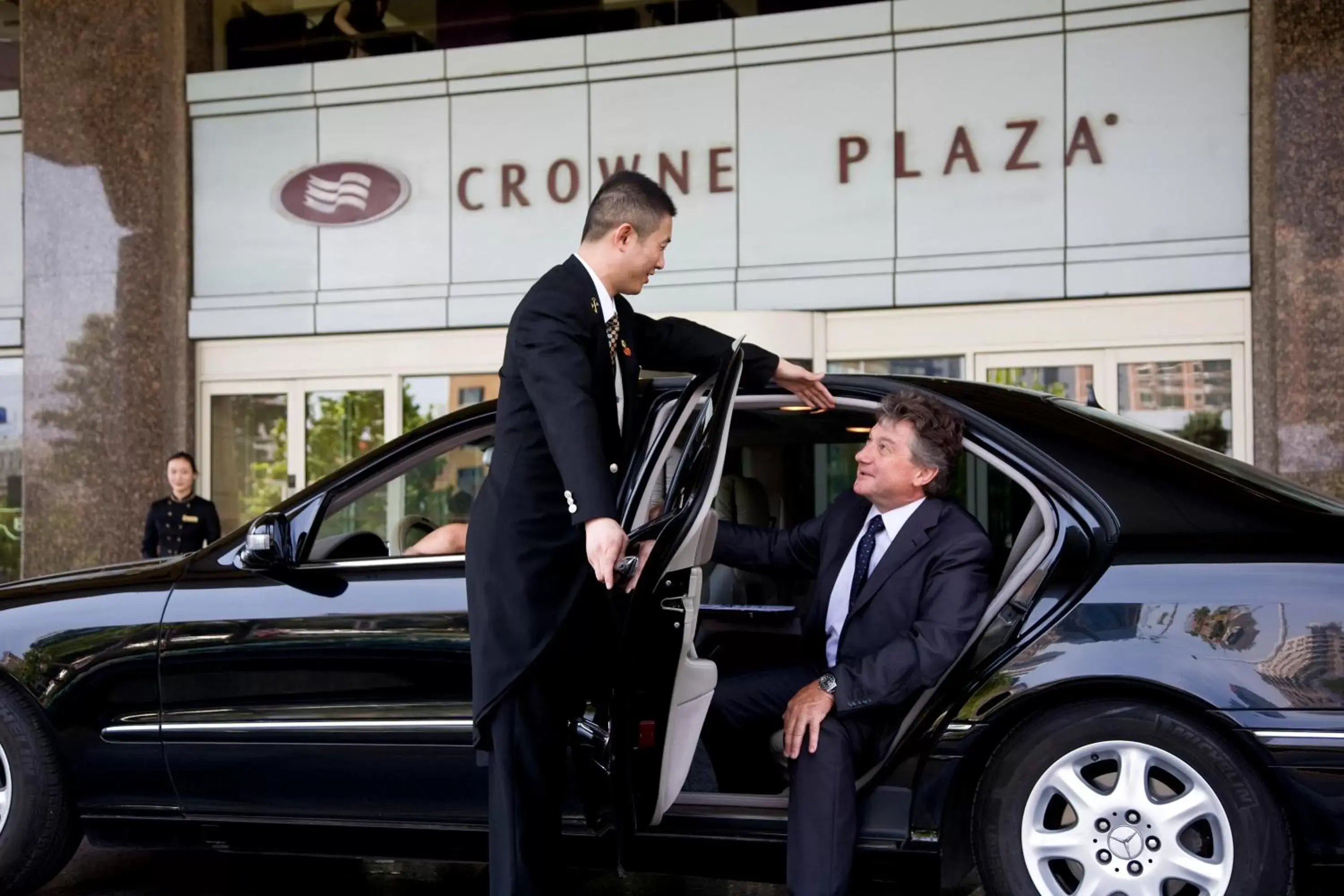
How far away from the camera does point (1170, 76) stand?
390 inches

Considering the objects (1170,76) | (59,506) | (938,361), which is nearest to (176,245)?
(59,506)

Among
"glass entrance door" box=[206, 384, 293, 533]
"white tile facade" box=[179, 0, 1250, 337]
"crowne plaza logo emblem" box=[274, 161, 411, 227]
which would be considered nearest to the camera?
"white tile facade" box=[179, 0, 1250, 337]

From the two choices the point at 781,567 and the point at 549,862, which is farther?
the point at 781,567

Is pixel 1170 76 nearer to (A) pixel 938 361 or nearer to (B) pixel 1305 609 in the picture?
(A) pixel 938 361

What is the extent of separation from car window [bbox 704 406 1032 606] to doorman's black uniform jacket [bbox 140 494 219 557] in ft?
16.7

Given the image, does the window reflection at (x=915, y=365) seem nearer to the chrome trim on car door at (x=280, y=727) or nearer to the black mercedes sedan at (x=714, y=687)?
the black mercedes sedan at (x=714, y=687)

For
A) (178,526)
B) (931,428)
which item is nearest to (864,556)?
(931,428)

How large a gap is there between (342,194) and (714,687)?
29.5 ft

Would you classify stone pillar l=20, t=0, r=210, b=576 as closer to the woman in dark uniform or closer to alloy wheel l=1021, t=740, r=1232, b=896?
the woman in dark uniform

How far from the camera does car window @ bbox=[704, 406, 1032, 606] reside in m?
4.58

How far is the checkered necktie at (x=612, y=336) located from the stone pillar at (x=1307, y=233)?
7223 millimetres

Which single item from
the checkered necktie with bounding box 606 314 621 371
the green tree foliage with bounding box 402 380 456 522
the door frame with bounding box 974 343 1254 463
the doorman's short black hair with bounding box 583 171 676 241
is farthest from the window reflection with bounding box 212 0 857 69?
the checkered necktie with bounding box 606 314 621 371

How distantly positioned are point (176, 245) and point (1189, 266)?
25.3ft

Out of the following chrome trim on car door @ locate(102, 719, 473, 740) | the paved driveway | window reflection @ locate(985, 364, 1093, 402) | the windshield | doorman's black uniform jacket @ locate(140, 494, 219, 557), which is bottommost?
the paved driveway
